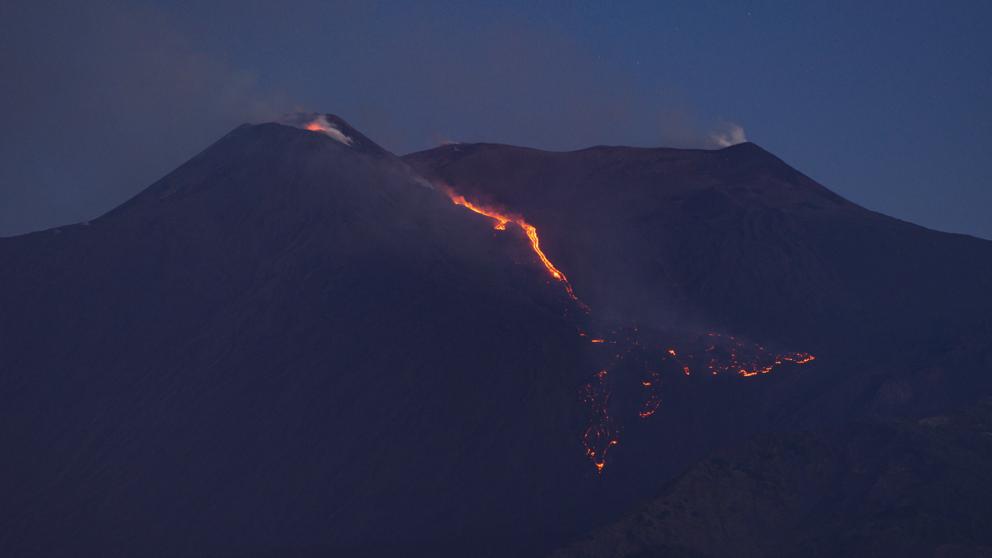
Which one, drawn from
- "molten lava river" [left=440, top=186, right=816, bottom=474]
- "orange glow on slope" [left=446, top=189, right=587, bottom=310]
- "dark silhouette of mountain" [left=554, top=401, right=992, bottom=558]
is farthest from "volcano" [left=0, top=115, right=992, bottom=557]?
"dark silhouette of mountain" [left=554, top=401, right=992, bottom=558]

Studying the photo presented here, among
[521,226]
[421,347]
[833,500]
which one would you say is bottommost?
[833,500]

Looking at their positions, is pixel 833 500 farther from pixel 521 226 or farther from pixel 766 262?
pixel 521 226

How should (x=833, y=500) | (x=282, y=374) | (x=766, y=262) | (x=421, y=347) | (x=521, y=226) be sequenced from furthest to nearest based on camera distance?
(x=521, y=226) → (x=766, y=262) → (x=421, y=347) → (x=282, y=374) → (x=833, y=500)

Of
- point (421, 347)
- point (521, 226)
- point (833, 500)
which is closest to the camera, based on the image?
point (833, 500)

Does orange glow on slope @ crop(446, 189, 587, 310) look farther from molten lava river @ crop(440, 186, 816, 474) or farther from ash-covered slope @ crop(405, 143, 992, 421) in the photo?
molten lava river @ crop(440, 186, 816, 474)

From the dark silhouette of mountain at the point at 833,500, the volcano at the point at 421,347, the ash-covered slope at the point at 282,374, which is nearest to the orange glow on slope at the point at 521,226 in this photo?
the volcano at the point at 421,347

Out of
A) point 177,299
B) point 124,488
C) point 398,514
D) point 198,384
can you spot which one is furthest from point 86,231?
point 398,514

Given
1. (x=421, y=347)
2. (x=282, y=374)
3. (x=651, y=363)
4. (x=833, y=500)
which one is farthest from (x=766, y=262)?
(x=282, y=374)
